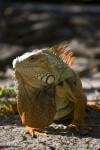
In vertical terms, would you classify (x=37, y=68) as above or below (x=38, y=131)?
above

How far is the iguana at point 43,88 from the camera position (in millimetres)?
3217

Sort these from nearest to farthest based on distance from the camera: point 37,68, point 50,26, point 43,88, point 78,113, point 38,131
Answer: point 37,68, point 43,88, point 38,131, point 78,113, point 50,26

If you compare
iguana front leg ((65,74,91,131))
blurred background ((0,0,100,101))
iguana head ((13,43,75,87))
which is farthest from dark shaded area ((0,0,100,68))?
iguana head ((13,43,75,87))

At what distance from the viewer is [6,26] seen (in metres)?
15.9

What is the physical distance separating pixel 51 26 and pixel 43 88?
1183cm

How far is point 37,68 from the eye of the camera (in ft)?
10.5

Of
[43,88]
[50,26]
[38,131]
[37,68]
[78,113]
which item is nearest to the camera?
[37,68]

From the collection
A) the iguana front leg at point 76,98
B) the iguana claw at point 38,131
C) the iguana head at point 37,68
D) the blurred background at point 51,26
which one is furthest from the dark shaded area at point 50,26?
the iguana head at point 37,68

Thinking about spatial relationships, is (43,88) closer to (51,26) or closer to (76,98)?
(76,98)

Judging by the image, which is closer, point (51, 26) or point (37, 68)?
point (37, 68)

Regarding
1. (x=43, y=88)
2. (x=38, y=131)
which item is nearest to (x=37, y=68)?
(x=43, y=88)

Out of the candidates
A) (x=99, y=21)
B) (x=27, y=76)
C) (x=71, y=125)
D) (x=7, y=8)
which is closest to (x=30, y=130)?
(x=71, y=125)

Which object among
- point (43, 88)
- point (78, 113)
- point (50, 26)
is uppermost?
point (50, 26)

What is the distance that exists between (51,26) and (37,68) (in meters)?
12.0
